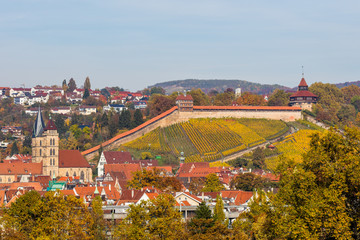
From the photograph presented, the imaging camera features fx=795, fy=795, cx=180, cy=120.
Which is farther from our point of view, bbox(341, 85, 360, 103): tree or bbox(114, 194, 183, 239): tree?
bbox(341, 85, 360, 103): tree

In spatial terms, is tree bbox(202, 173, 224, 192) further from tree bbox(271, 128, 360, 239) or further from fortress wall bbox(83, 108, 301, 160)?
tree bbox(271, 128, 360, 239)

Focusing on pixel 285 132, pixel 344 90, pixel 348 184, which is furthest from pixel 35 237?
pixel 344 90

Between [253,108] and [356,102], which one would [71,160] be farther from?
[356,102]

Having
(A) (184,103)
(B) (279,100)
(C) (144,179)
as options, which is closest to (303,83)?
(B) (279,100)

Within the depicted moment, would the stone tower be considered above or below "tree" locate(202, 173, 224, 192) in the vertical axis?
above

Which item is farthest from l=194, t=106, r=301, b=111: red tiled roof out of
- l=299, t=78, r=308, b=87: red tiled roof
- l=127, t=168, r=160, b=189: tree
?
l=127, t=168, r=160, b=189: tree

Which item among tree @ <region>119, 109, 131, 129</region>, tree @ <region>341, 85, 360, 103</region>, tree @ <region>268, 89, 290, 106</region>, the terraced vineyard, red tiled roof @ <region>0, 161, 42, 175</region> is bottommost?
red tiled roof @ <region>0, 161, 42, 175</region>

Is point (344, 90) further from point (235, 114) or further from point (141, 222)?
point (141, 222)

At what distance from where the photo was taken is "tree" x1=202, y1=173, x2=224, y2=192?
3349 inches

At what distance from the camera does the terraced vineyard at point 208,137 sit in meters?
114

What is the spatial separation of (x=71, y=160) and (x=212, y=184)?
87.9 ft

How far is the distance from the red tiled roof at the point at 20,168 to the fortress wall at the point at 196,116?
13.1m

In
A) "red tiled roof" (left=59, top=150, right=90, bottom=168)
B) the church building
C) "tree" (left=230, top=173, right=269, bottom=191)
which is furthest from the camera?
"red tiled roof" (left=59, top=150, right=90, bottom=168)

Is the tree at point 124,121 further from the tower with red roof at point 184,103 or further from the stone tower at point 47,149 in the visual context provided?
the stone tower at point 47,149
